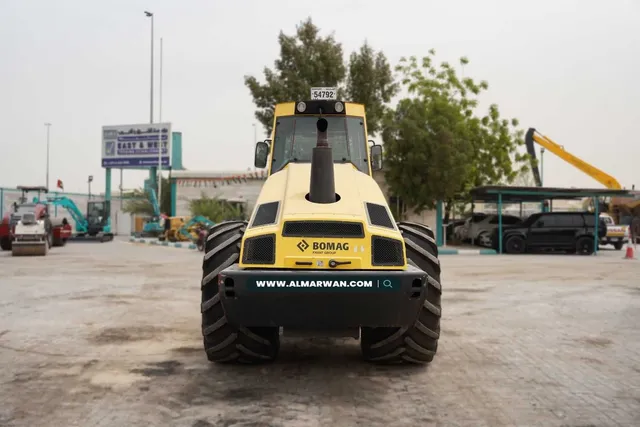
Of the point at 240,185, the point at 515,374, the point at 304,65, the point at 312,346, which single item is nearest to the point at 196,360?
the point at 312,346

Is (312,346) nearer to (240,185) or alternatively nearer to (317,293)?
(317,293)

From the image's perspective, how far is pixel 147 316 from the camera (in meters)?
11.2

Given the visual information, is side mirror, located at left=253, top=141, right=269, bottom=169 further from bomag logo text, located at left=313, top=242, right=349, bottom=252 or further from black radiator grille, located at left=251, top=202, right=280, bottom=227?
bomag logo text, located at left=313, top=242, right=349, bottom=252

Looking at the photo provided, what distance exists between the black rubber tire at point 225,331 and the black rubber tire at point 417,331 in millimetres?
1036

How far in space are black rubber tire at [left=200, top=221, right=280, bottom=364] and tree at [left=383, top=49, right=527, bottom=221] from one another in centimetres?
2800

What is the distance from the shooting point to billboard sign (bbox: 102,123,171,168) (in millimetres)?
48719

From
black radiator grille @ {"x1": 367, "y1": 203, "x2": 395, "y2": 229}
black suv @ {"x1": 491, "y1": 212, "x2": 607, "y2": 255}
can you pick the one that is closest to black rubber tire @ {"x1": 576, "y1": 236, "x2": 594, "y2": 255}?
black suv @ {"x1": 491, "y1": 212, "x2": 607, "y2": 255}

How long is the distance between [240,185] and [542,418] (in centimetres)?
3909

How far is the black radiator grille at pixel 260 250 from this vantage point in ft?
21.5

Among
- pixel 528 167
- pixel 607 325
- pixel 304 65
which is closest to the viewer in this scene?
pixel 607 325

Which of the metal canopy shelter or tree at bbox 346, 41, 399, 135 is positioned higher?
tree at bbox 346, 41, 399, 135

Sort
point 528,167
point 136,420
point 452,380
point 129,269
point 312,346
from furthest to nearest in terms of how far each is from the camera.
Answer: point 528,167 < point 129,269 < point 312,346 < point 452,380 < point 136,420

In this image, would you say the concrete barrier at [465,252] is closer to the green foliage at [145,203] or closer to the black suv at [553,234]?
the black suv at [553,234]

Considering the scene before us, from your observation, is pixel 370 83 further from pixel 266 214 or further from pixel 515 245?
pixel 266 214
